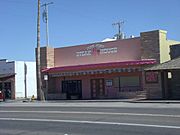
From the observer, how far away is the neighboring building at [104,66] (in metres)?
40.2

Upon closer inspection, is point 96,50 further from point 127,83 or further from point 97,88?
point 127,83

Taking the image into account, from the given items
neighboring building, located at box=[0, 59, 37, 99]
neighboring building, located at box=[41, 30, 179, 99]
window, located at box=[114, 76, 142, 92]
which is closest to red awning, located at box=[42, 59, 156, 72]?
neighboring building, located at box=[41, 30, 179, 99]

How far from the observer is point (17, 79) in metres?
54.3

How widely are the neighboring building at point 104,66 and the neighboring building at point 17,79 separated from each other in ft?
21.4

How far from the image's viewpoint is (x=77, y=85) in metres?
46.9

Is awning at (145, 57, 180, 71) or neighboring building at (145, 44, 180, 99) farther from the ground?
awning at (145, 57, 180, 71)

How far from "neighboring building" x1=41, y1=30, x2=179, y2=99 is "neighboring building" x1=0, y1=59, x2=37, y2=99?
21.4ft

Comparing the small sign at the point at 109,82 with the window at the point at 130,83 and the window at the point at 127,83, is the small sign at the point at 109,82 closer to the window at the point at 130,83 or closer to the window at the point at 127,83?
the window at the point at 127,83

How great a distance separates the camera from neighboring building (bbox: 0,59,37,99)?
54344mm

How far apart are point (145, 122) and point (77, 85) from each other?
30.2 metres

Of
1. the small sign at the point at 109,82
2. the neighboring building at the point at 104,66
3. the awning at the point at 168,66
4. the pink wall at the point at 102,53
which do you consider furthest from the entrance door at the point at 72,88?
the awning at the point at 168,66

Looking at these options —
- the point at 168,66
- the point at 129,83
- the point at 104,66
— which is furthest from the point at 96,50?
the point at 168,66

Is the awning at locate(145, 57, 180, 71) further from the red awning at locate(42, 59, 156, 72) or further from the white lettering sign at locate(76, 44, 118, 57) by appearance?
the white lettering sign at locate(76, 44, 118, 57)

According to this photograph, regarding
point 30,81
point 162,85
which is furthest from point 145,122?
point 30,81
